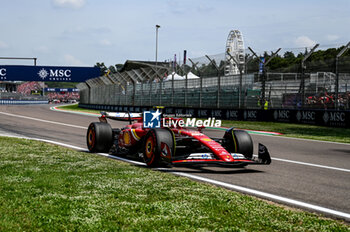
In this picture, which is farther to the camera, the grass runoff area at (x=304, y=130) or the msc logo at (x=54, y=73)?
the msc logo at (x=54, y=73)

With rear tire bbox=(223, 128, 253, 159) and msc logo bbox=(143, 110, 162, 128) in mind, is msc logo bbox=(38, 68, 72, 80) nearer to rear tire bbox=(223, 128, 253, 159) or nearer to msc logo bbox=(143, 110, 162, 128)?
msc logo bbox=(143, 110, 162, 128)

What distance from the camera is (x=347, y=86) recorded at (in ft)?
58.1

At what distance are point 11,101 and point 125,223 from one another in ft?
226

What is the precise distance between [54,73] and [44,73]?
4.04 feet

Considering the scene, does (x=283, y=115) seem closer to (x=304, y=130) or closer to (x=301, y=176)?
(x=304, y=130)

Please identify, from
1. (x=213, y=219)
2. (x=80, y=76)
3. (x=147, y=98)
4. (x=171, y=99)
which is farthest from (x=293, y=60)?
(x=80, y=76)

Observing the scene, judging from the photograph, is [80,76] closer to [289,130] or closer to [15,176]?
[289,130]

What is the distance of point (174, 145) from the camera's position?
8.04 m

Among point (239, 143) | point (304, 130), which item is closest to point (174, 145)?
point (239, 143)

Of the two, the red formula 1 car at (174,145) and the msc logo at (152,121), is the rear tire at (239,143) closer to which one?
the red formula 1 car at (174,145)

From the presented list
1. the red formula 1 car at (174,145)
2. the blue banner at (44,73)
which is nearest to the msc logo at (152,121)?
the red formula 1 car at (174,145)

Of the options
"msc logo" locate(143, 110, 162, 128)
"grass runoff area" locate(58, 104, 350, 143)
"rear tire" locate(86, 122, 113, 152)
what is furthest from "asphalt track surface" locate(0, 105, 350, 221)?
"grass runoff area" locate(58, 104, 350, 143)

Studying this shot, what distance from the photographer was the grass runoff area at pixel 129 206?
4301 millimetres

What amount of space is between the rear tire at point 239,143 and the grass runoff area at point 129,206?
194 cm
